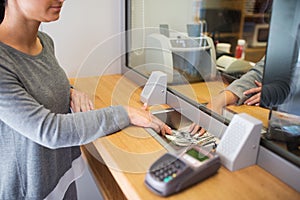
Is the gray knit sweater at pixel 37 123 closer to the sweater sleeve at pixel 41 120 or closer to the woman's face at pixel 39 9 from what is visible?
the sweater sleeve at pixel 41 120

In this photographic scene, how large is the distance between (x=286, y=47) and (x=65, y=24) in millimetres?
1253

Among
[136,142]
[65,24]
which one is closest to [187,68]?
[136,142]

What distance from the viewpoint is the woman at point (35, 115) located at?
74 centimetres

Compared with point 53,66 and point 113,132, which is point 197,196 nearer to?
point 113,132

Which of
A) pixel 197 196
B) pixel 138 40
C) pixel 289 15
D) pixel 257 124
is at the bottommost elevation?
pixel 197 196

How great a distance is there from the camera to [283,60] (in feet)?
2.36

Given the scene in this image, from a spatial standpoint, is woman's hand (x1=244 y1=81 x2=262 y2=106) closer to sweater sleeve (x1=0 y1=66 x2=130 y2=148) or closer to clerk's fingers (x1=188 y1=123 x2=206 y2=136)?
clerk's fingers (x1=188 y1=123 x2=206 y2=136)

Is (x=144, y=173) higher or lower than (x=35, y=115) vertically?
lower

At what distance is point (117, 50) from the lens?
5.57 ft

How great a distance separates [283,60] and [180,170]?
1.30ft

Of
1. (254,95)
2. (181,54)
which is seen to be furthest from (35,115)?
(181,54)

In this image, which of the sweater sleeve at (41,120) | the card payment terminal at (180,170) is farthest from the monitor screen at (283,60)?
the sweater sleeve at (41,120)

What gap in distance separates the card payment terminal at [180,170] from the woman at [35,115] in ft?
0.82

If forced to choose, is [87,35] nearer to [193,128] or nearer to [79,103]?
[79,103]
